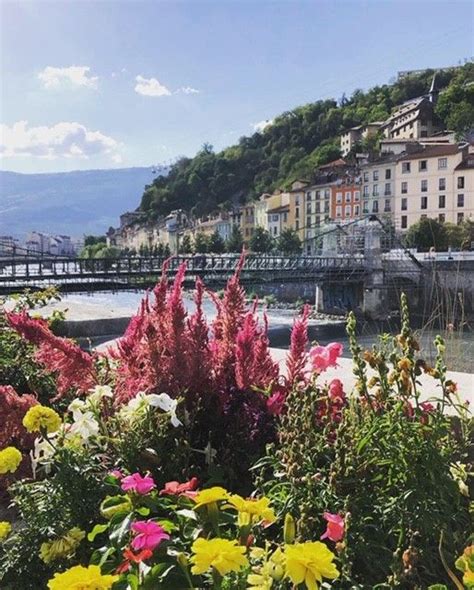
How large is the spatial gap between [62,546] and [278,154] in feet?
379

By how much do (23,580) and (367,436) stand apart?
0.70m

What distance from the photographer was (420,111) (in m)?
81.5

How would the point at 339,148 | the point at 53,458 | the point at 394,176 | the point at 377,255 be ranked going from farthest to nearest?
the point at 339,148, the point at 394,176, the point at 377,255, the point at 53,458

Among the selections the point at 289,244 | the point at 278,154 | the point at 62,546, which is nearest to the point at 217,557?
the point at 62,546

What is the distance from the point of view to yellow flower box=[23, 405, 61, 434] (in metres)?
1.25

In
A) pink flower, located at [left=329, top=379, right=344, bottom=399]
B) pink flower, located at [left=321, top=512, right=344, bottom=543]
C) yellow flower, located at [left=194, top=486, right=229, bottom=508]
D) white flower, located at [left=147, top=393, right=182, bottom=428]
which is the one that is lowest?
pink flower, located at [left=321, top=512, right=344, bottom=543]

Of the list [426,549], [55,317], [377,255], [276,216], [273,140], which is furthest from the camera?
[273,140]

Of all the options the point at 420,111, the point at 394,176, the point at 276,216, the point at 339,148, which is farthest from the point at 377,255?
the point at 339,148

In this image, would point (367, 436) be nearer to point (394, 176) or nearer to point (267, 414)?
point (267, 414)

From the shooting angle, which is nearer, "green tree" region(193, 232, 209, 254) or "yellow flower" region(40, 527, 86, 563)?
"yellow flower" region(40, 527, 86, 563)

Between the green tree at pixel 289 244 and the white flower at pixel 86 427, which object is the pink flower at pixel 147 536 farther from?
the green tree at pixel 289 244

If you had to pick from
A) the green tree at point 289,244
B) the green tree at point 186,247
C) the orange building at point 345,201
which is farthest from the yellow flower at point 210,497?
the green tree at point 186,247

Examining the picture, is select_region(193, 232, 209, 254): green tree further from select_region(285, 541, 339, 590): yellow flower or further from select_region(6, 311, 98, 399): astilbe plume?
select_region(285, 541, 339, 590): yellow flower

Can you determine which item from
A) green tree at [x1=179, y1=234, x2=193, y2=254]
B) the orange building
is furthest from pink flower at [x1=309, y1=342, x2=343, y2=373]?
green tree at [x1=179, y1=234, x2=193, y2=254]
